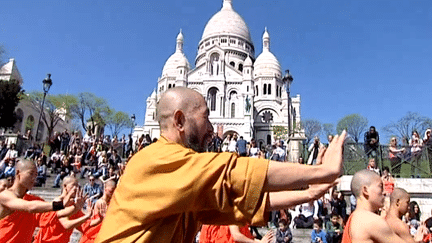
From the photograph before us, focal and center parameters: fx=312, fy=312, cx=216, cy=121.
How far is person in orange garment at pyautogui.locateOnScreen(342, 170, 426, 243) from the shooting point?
2459 millimetres

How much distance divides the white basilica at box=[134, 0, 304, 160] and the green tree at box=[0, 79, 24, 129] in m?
20.6

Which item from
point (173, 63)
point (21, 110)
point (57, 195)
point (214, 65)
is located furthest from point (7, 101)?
point (173, 63)

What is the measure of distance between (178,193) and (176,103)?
1.68 ft

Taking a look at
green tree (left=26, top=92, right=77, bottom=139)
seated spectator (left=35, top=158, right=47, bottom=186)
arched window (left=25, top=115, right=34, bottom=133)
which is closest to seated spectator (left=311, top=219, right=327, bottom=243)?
seated spectator (left=35, top=158, right=47, bottom=186)

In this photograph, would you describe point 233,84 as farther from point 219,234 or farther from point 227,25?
point 219,234

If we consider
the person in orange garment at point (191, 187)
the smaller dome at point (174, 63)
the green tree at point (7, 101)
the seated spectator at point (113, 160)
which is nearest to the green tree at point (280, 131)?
the smaller dome at point (174, 63)

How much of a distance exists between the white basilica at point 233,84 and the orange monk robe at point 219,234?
39.4 metres

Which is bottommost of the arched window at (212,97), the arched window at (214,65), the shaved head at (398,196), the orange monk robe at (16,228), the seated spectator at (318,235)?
the seated spectator at (318,235)

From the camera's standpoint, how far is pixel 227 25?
216 feet

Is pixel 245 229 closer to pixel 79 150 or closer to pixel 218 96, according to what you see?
pixel 79 150

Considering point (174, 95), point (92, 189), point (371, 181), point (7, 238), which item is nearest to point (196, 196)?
point (174, 95)

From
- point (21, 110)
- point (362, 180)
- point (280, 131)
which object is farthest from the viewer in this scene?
point (280, 131)

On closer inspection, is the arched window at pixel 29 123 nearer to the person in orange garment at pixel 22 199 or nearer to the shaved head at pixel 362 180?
the person in orange garment at pixel 22 199

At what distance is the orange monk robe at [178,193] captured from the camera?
1333mm
